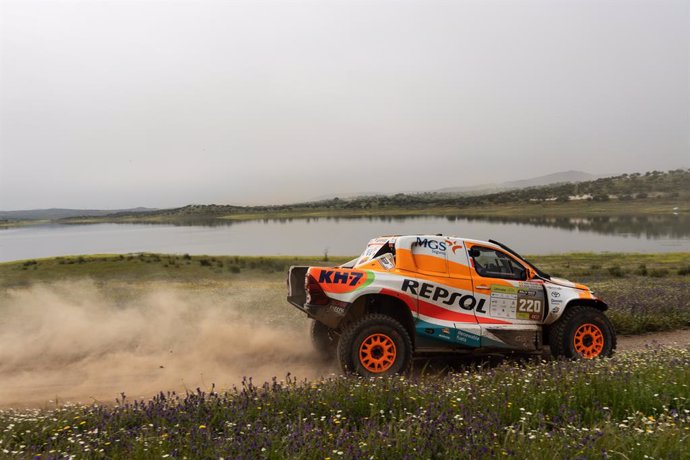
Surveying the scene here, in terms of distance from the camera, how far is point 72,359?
27.2ft

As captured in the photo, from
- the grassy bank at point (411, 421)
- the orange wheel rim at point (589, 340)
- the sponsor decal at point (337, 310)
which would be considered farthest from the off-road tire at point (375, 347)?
the orange wheel rim at point (589, 340)

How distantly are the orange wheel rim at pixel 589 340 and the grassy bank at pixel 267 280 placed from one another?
9.77ft

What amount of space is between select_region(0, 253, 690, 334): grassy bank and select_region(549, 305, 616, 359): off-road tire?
293 cm

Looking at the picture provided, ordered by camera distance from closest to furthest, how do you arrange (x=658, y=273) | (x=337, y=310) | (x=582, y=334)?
(x=337, y=310) → (x=582, y=334) → (x=658, y=273)

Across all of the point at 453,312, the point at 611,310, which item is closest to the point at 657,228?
the point at 611,310

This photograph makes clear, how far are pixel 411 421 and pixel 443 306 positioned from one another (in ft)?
10.7

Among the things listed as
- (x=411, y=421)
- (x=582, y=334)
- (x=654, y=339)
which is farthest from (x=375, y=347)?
(x=654, y=339)

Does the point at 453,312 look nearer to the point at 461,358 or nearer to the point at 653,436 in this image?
the point at 461,358

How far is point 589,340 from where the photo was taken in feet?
24.0

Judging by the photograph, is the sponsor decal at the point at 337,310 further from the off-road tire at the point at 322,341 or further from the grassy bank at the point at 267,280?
the grassy bank at the point at 267,280

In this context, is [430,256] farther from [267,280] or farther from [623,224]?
[623,224]

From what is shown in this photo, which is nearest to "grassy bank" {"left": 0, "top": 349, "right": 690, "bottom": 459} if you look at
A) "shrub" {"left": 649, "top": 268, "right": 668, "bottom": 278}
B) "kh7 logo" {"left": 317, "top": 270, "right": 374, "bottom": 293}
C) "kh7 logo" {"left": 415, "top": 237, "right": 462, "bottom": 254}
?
"kh7 logo" {"left": 317, "top": 270, "right": 374, "bottom": 293}

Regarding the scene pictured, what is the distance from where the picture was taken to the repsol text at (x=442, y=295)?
6.76 m

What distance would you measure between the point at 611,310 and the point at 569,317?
13.3 feet
